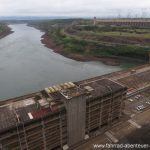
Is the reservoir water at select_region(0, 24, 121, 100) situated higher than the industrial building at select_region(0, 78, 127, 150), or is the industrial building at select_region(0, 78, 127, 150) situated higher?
the industrial building at select_region(0, 78, 127, 150)

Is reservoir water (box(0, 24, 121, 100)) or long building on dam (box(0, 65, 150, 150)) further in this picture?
reservoir water (box(0, 24, 121, 100))

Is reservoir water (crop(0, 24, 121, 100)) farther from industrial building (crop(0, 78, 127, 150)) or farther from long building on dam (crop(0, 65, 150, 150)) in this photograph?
industrial building (crop(0, 78, 127, 150))

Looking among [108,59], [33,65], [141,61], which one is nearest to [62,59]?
[33,65]

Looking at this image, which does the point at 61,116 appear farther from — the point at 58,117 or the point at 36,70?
the point at 36,70

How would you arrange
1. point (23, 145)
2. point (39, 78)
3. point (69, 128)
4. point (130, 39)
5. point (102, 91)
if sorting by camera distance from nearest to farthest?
1. point (23, 145)
2. point (69, 128)
3. point (102, 91)
4. point (39, 78)
5. point (130, 39)

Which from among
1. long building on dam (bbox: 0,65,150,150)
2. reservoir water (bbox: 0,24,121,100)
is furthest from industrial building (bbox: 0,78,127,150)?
reservoir water (bbox: 0,24,121,100)

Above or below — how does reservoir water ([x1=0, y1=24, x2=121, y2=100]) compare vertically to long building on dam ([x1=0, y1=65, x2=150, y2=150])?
below

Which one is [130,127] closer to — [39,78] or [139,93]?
[139,93]
